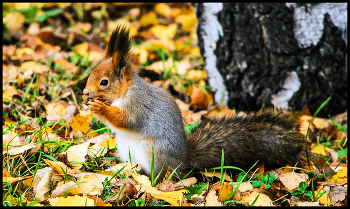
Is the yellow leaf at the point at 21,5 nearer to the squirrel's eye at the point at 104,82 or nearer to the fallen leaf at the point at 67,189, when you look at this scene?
the squirrel's eye at the point at 104,82

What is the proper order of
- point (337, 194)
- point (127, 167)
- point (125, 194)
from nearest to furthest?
1. point (125, 194)
2. point (337, 194)
3. point (127, 167)

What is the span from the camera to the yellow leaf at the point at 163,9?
379cm

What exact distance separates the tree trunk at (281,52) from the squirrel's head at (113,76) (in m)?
0.92

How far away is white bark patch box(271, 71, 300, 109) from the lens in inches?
85.0

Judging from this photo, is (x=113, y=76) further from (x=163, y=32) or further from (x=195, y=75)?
(x=163, y=32)

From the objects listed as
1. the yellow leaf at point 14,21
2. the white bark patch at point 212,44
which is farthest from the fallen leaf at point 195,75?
the yellow leaf at point 14,21

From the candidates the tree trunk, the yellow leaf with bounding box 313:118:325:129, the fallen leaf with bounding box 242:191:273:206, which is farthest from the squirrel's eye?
the yellow leaf with bounding box 313:118:325:129

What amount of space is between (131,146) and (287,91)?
1.14m

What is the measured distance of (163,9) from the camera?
3816 millimetres

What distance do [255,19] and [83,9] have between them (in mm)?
1968

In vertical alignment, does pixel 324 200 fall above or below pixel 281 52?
below

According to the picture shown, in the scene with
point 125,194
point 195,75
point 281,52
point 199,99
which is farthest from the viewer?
point 195,75

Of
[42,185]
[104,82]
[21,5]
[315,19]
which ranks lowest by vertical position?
[42,185]

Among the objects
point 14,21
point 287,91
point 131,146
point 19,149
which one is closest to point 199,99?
point 287,91
